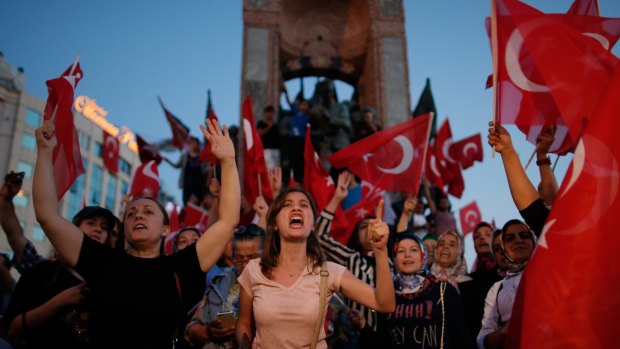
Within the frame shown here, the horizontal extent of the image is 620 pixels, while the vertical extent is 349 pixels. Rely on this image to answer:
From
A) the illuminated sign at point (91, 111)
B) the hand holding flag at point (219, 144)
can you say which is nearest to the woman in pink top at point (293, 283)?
the hand holding flag at point (219, 144)

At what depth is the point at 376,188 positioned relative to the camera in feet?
20.5

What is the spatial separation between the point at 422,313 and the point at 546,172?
47.1 inches

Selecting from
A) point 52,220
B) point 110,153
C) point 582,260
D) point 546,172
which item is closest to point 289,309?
point 52,220

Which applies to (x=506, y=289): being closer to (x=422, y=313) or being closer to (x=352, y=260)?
(x=422, y=313)

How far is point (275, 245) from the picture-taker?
113 inches

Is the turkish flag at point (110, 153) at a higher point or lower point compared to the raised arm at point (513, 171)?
higher

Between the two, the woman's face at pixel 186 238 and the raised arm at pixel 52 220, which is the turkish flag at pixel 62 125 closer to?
the raised arm at pixel 52 220

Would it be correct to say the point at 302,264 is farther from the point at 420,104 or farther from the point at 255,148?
the point at 420,104

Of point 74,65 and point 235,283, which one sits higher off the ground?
point 74,65

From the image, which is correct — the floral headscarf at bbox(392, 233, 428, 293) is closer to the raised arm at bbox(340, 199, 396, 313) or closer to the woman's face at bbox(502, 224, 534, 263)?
the woman's face at bbox(502, 224, 534, 263)

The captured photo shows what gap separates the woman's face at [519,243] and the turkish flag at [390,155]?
2.78 metres

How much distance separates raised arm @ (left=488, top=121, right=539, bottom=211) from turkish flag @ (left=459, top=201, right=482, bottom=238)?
7.77 m

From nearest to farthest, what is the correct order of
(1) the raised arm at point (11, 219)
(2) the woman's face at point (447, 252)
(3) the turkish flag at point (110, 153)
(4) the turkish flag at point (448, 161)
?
(1) the raised arm at point (11, 219) → (2) the woman's face at point (447, 252) → (4) the turkish flag at point (448, 161) → (3) the turkish flag at point (110, 153)

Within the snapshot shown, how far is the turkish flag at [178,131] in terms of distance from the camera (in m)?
11.0
